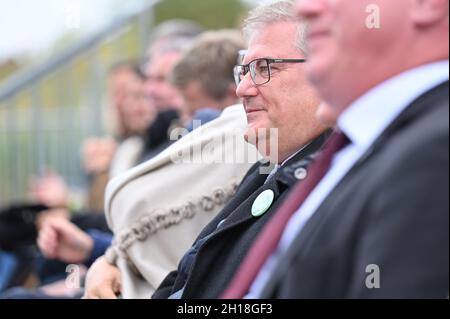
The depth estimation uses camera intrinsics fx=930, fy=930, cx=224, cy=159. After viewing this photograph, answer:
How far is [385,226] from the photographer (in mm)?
1564

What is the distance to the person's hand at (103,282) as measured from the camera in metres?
3.46

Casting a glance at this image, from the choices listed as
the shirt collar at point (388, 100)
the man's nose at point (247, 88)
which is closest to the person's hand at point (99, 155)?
the man's nose at point (247, 88)

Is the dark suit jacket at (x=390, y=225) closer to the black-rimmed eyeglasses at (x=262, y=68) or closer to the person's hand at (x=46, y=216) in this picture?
the black-rimmed eyeglasses at (x=262, y=68)

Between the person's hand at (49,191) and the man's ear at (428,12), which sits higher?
the man's ear at (428,12)

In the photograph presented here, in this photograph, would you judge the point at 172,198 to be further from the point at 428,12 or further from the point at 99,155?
the point at 99,155

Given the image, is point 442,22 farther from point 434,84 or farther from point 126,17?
point 126,17

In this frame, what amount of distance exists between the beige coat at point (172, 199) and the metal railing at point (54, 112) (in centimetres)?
365

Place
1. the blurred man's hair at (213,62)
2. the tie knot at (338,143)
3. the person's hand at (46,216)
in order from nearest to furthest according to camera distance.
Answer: the tie knot at (338,143) < the blurred man's hair at (213,62) < the person's hand at (46,216)

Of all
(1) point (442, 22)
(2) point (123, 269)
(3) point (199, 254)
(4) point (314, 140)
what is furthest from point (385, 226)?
(2) point (123, 269)

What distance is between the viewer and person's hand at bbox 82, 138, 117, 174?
6.51 meters

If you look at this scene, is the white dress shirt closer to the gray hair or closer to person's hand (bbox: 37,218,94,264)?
the gray hair

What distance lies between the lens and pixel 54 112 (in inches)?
291

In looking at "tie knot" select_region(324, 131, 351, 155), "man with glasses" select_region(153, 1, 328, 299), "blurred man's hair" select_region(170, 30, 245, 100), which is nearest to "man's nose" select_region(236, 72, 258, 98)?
"man with glasses" select_region(153, 1, 328, 299)
